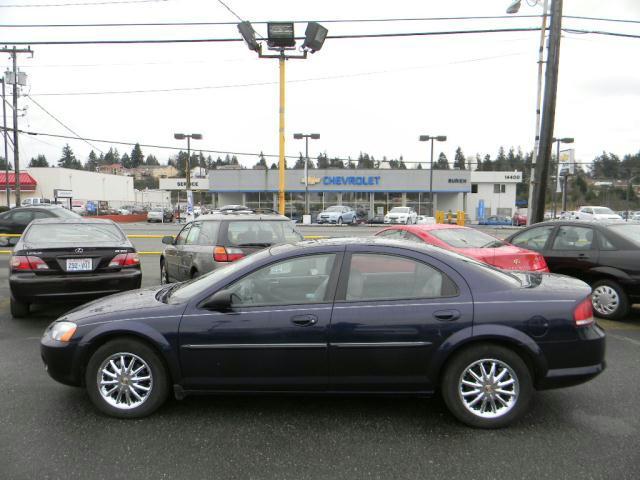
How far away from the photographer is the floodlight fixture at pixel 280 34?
1382cm

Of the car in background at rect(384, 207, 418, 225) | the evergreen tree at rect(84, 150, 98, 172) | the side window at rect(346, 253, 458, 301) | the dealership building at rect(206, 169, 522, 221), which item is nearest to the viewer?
the side window at rect(346, 253, 458, 301)

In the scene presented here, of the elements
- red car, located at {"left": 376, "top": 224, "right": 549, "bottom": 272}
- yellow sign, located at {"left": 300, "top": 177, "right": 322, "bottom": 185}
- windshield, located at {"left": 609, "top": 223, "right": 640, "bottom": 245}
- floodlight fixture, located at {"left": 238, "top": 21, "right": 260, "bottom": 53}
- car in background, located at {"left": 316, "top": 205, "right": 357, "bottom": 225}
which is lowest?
car in background, located at {"left": 316, "top": 205, "right": 357, "bottom": 225}

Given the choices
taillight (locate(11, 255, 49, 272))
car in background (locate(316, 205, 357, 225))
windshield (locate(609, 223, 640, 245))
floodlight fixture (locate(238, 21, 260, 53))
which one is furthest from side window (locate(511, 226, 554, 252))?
car in background (locate(316, 205, 357, 225))

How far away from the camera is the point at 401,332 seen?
11.4 ft

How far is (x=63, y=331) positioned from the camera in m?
3.74

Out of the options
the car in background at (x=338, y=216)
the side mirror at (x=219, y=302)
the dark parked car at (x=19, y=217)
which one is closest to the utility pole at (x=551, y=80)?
the side mirror at (x=219, y=302)

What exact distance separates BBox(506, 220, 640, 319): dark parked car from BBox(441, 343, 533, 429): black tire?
13.0 ft

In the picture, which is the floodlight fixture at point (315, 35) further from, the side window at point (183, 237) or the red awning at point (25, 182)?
the red awning at point (25, 182)

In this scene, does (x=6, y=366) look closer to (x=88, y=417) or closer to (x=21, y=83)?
(x=88, y=417)

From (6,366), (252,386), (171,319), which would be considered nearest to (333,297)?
(252,386)

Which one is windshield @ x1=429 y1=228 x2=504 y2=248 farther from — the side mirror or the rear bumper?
the rear bumper

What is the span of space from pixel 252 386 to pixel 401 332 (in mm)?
1172

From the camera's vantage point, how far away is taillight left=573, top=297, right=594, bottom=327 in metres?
3.54

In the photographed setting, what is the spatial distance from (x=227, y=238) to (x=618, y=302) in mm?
5524
